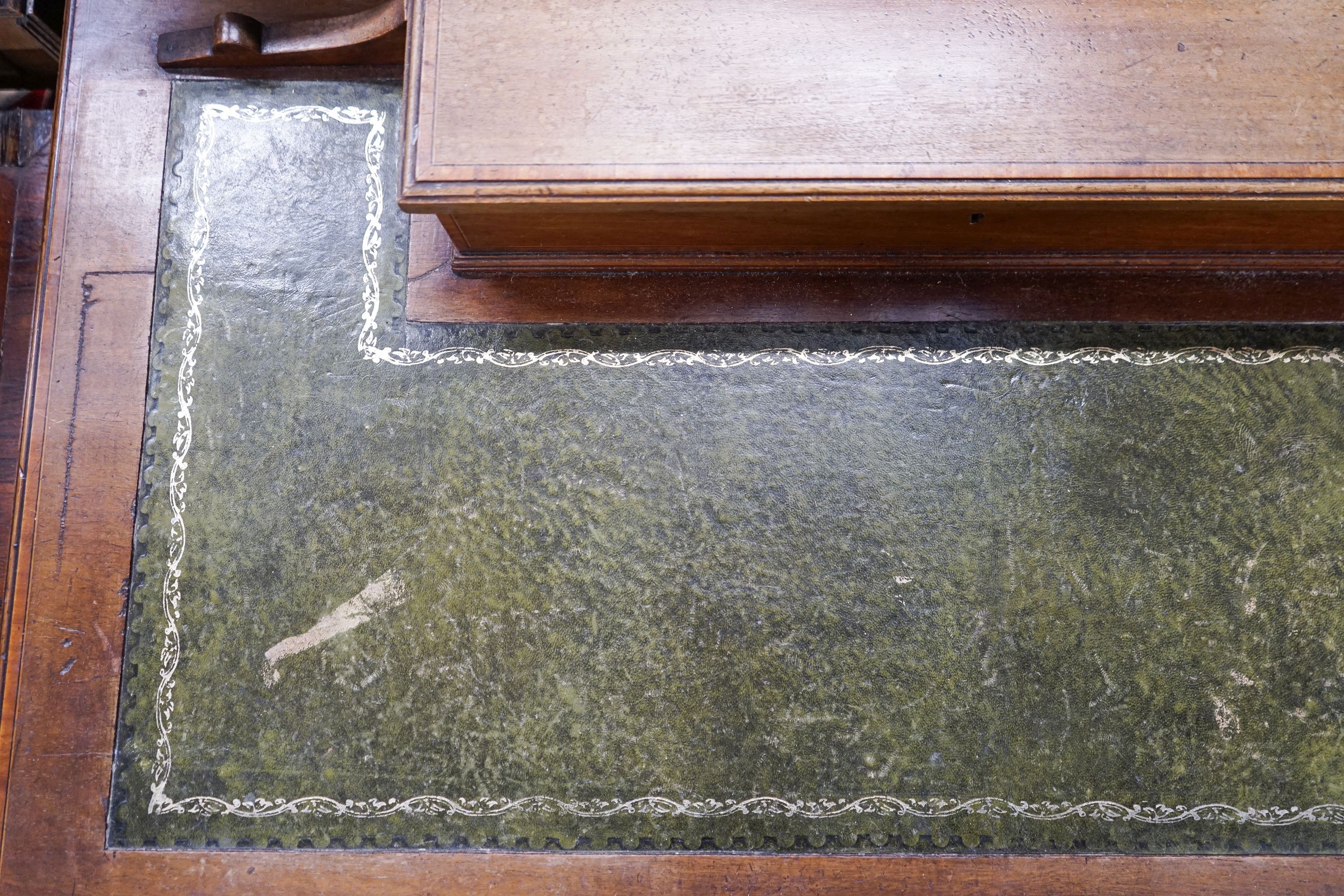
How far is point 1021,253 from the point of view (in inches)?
74.5

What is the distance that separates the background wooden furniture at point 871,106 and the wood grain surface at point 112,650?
70 centimetres

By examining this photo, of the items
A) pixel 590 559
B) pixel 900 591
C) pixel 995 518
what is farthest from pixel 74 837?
pixel 995 518

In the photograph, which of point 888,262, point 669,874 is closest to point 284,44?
point 888,262

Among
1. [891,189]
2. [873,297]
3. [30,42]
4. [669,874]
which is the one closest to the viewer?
[891,189]

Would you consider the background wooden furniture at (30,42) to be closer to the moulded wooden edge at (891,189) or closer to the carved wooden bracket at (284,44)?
the carved wooden bracket at (284,44)

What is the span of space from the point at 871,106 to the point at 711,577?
0.98m

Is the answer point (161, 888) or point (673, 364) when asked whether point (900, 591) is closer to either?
point (673, 364)

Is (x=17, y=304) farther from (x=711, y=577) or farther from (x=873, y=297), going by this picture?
(x=873, y=297)

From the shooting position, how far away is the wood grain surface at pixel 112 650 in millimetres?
1828

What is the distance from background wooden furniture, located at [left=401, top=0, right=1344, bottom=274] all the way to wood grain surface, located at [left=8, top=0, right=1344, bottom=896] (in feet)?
2.31

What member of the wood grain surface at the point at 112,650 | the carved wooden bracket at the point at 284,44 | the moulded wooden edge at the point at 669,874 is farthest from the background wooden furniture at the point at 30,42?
the moulded wooden edge at the point at 669,874

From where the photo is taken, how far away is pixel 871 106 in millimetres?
1579

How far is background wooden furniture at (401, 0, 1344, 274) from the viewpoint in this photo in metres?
1.56

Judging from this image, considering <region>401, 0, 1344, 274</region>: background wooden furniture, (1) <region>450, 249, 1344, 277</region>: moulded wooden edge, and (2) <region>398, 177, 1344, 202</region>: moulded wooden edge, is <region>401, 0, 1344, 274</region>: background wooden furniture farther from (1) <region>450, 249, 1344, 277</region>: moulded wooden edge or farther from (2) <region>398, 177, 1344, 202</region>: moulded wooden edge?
(1) <region>450, 249, 1344, 277</region>: moulded wooden edge
